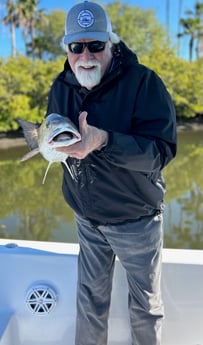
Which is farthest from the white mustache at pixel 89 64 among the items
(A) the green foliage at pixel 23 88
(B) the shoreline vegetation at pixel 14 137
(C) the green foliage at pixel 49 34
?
(C) the green foliage at pixel 49 34

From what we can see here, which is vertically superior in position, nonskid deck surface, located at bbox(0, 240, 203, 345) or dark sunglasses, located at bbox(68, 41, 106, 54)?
dark sunglasses, located at bbox(68, 41, 106, 54)

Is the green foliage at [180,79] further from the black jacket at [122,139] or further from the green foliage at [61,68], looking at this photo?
the black jacket at [122,139]

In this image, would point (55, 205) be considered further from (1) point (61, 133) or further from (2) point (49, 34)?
(2) point (49, 34)

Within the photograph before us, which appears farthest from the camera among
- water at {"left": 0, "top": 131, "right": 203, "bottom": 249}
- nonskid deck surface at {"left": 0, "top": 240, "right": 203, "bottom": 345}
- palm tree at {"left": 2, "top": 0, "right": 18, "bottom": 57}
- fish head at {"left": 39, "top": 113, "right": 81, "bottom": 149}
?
palm tree at {"left": 2, "top": 0, "right": 18, "bottom": 57}

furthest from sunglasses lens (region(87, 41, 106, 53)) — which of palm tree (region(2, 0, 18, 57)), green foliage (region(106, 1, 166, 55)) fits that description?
green foliage (region(106, 1, 166, 55))

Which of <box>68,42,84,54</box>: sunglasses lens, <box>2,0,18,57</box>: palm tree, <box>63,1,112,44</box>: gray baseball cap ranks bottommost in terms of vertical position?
<box>68,42,84,54</box>: sunglasses lens

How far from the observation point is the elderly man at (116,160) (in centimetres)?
118

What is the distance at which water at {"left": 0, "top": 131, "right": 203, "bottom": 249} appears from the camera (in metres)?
6.31

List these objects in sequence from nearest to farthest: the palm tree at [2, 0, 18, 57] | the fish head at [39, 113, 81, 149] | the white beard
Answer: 1. the fish head at [39, 113, 81, 149]
2. the white beard
3. the palm tree at [2, 0, 18, 57]

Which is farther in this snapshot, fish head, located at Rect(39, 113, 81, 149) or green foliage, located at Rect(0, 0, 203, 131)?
green foliage, located at Rect(0, 0, 203, 131)

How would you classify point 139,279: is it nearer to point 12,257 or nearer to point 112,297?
point 112,297

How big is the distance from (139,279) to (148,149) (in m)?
0.49

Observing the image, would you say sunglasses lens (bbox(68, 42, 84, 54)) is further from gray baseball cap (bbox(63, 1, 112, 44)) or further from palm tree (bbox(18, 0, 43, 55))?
palm tree (bbox(18, 0, 43, 55))

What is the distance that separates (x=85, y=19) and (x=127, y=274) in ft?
2.81
